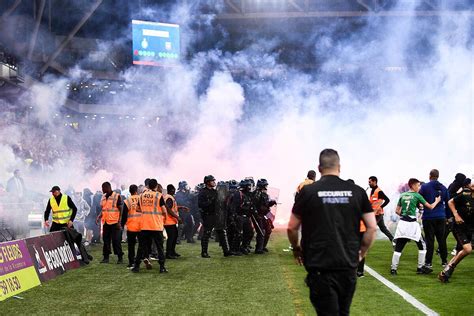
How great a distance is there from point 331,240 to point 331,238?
0.01 meters

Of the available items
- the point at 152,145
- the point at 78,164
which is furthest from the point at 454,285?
the point at 152,145

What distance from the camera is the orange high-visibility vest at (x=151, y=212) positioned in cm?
1301

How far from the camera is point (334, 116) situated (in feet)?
130

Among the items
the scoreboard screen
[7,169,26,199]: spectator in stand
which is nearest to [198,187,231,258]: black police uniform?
[7,169,26,199]: spectator in stand

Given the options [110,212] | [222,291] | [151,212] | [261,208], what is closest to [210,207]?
[261,208]

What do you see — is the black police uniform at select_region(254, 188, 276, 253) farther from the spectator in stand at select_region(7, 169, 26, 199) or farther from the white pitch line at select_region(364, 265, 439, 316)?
the spectator in stand at select_region(7, 169, 26, 199)

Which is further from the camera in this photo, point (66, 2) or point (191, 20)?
point (191, 20)

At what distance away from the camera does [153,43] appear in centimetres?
3538

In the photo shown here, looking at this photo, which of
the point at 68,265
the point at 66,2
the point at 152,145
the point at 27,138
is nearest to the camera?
the point at 68,265

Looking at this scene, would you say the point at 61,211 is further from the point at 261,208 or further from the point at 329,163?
the point at 329,163

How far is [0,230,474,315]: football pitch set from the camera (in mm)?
8812

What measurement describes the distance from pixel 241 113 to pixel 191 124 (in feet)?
9.61

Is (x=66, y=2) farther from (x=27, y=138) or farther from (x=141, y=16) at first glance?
(x=27, y=138)

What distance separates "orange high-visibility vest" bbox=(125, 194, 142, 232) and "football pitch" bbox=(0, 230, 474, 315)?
905 millimetres
